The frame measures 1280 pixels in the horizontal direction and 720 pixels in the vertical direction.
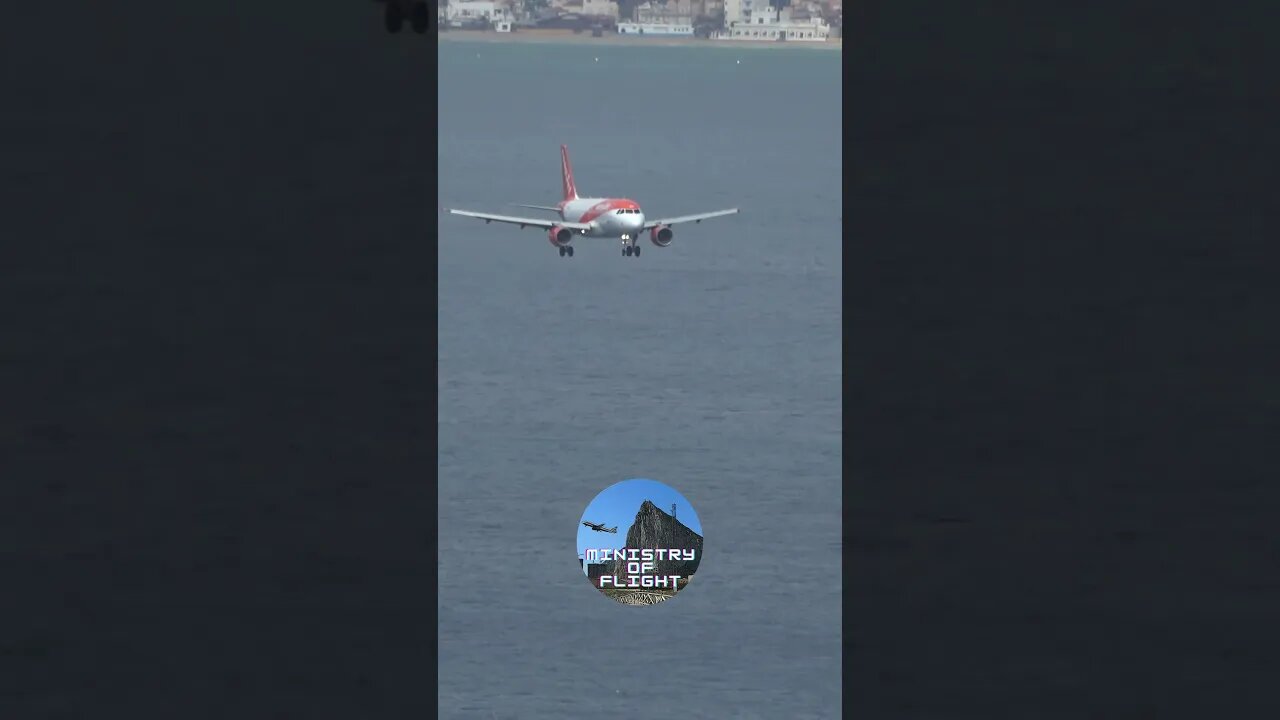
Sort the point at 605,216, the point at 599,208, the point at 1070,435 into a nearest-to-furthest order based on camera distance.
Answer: the point at 1070,435, the point at 605,216, the point at 599,208

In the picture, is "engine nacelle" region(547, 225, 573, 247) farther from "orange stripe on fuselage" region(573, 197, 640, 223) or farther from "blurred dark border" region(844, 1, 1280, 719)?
"blurred dark border" region(844, 1, 1280, 719)
